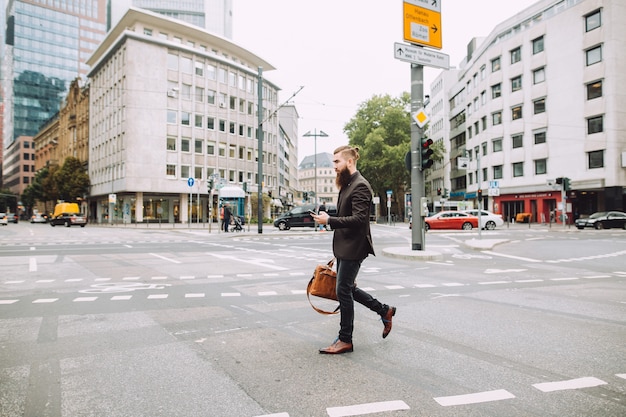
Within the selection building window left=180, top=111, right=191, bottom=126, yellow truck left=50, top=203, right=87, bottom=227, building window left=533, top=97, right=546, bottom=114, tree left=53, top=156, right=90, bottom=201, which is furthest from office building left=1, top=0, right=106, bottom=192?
building window left=533, top=97, right=546, bottom=114

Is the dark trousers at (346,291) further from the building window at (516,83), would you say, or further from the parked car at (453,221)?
the building window at (516,83)

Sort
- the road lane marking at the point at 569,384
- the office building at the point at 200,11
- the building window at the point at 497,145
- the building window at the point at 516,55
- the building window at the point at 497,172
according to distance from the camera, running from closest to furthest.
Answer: the road lane marking at the point at 569,384, the building window at the point at 516,55, the building window at the point at 497,145, the building window at the point at 497,172, the office building at the point at 200,11

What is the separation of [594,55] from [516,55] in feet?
29.2

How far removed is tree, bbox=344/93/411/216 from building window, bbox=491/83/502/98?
11.6 metres

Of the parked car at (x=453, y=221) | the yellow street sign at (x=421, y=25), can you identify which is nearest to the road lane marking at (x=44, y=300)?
the yellow street sign at (x=421, y=25)

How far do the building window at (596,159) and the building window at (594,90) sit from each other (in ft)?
15.8

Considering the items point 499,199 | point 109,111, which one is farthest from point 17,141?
point 499,199

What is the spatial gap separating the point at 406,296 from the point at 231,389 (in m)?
4.28

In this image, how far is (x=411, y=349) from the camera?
162 inches

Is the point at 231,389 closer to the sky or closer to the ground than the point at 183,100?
closer to the ground

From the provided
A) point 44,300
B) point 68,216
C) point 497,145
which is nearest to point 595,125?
point 497,145

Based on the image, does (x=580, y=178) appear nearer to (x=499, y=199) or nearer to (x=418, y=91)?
(x=499, y=199)

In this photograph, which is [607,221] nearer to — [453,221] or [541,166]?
[453,221]

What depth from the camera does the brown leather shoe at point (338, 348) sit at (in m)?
3.95
